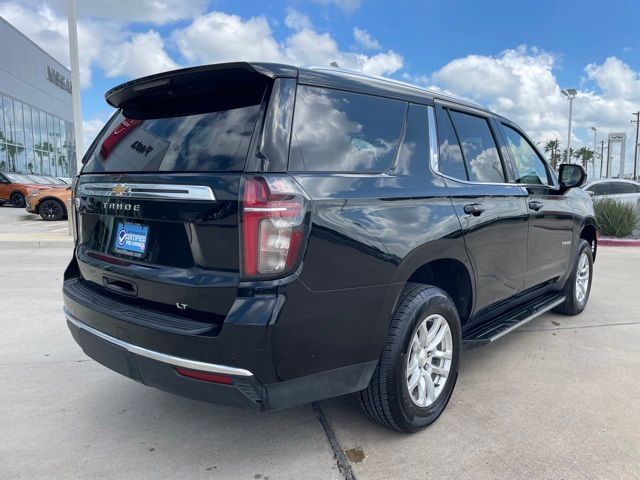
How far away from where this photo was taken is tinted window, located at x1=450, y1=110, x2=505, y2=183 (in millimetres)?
3346

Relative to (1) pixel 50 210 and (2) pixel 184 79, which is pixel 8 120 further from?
(2) pixel 184 79

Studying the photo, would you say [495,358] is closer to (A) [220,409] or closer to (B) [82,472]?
(A) [220,409]

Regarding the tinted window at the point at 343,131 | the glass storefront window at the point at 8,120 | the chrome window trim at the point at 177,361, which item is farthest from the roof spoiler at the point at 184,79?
the glass storefront window at the point at 8,120

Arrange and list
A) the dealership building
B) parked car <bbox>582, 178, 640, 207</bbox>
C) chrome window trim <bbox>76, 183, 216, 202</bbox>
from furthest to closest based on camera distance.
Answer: the dealership building → parked car <bbox>582, 178, 640, 207</bbox> → chrome window trim <bbox>76, 183, 216, 202</bbox>

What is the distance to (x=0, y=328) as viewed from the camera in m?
4.60

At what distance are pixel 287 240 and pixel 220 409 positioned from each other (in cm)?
155

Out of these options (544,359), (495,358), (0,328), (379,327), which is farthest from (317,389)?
(0,328)

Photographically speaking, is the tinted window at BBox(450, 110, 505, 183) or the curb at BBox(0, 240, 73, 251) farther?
the curb at BBox(0, 240, 73, 251)

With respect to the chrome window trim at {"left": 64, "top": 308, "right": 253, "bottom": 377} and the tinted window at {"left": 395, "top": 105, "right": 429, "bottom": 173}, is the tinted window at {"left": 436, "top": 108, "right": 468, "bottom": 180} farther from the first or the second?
the chrome window trim at {"left": 64, "top": 308, "right": 253, "bottom": 377}

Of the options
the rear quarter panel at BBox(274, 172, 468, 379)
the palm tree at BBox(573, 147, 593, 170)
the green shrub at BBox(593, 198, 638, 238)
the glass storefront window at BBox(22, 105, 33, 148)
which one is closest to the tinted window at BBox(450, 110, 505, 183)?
the rear quarter panel at BBox(274, 172, 468, 379)

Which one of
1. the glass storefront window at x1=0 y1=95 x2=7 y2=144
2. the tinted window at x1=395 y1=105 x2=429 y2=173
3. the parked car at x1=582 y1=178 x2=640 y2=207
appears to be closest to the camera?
the tinted window at x1=395 y1=105 x2=429 y2=173

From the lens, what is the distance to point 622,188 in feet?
48.2

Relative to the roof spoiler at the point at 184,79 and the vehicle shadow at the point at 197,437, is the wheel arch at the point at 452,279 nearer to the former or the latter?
the vehicle shadow at the point at 197,437

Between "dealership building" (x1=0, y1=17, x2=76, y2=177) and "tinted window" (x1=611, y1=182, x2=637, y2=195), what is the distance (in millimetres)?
28457
